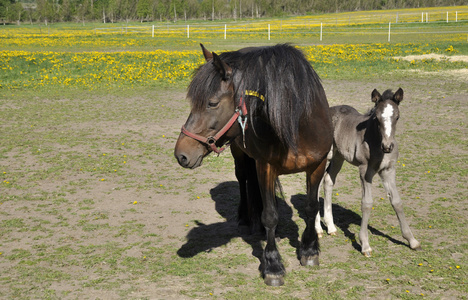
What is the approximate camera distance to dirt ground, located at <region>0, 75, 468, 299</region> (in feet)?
14.7

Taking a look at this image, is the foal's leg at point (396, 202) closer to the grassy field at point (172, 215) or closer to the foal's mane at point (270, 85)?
the grassy field at point (172, 215)

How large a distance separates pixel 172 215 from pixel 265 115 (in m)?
2.91

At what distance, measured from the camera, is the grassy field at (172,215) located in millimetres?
4477

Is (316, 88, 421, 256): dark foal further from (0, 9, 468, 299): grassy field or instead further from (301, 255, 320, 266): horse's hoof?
(301, 255, 320, 266): horse's hoof

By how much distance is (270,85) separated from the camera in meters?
3.87

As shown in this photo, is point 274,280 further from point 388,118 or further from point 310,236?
point 388,118

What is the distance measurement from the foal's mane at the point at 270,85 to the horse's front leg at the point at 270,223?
0.43 m

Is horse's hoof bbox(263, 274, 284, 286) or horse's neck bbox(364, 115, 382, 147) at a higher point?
horse's neck bbox(364, 115, 382, 147)

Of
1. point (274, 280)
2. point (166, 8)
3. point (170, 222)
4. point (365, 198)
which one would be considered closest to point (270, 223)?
point (274, 280)

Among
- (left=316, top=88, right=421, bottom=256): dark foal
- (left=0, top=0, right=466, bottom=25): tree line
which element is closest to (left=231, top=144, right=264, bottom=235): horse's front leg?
(left=316, top=88, right=421, bottom=256): dark foal

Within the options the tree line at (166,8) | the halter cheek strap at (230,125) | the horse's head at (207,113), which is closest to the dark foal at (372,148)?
the halter cheek strap at (230,125)

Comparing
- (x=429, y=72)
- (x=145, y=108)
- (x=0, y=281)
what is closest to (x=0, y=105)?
(x=145, y=108)

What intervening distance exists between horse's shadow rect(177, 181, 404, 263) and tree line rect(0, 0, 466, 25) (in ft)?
366

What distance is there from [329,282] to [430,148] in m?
5.62
